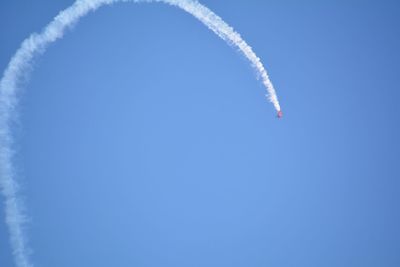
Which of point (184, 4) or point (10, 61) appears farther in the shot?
point (184, 4)

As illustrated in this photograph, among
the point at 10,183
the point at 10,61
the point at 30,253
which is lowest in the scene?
the point at 30,253

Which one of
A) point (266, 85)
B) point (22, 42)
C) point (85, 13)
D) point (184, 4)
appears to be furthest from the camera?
point (266, 85)

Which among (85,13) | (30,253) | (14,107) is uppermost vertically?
(85,13)

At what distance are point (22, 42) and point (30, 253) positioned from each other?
4602mm

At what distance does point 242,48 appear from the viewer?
448 inches

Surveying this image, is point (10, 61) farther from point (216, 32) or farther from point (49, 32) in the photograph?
point (216, 32)

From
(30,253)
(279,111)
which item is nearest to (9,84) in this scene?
(30,253)

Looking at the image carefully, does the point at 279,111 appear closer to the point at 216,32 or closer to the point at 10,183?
the point at 216,32

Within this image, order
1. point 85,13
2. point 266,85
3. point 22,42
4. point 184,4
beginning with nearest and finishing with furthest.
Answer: point 22,42
point 85,13
point 184,4
point 266,85

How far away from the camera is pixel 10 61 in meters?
8.88

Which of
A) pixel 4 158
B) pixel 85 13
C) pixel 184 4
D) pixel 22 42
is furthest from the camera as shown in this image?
pixel 184 4

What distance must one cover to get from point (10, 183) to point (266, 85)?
7.01 m

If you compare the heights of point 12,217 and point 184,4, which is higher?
point 184,4

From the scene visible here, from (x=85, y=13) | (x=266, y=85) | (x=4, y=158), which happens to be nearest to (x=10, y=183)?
(x=4, y=158)
